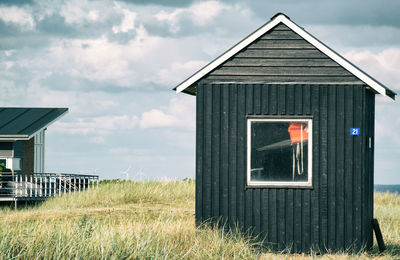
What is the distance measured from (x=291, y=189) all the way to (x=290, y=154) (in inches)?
30.8

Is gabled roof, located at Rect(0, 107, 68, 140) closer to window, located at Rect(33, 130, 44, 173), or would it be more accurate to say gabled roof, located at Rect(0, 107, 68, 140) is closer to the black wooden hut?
window, located at Rect(33, 130, 44, 173)

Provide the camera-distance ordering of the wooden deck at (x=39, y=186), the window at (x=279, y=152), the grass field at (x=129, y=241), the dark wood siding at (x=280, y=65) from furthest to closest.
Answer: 1. the wooden deck at (x=39, y=186)
2. the dark wood siding at (x=280, y=65)
3. the window at (x=279, y=152)
4. the grass field at (x=129, y=241)

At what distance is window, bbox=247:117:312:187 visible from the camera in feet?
41.3

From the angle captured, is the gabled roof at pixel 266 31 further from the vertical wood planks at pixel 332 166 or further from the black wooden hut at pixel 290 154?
the vertical wood planks at pixel 332 166

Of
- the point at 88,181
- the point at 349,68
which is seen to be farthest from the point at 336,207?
the point at 88,181

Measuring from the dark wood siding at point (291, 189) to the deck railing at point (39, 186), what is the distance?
551 inches

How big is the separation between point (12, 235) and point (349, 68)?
310 inches

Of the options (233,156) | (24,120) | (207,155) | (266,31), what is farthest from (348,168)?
(24,120)

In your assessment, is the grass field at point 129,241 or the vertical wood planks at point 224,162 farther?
the vertical wood planks at point 224,162

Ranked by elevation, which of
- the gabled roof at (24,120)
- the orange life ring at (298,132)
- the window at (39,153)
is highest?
the gabled roof at (24,120)

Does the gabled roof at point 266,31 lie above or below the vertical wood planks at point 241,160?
above

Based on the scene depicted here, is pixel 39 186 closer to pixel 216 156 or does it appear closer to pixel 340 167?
pixel 216 156

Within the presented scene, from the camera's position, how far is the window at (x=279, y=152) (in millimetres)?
12586

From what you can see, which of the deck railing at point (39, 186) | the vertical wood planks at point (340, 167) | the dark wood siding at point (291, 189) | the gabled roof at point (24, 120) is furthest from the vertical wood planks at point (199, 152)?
the gabled roof at point (24, 120)
